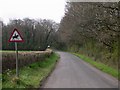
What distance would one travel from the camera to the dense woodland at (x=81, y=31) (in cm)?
2869

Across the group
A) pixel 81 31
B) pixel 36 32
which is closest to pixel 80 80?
pixel 81 31

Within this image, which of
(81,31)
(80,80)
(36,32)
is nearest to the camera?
(80,80)

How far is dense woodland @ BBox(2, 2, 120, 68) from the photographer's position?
28.7 metres

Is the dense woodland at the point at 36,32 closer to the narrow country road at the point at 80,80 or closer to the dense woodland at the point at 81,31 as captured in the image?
the dense woodland at the point at 81,31

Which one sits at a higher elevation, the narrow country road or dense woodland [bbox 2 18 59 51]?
the narrow country road

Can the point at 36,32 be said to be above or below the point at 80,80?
below

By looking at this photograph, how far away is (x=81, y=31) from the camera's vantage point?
1897 inches

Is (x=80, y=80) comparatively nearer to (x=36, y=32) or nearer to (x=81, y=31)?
(x=81, y=31)

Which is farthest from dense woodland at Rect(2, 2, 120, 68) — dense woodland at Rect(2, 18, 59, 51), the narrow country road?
the narrow country road

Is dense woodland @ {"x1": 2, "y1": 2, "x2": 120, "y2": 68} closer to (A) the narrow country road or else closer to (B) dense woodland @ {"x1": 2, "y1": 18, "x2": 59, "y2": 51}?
(B) dense woodland @ {"x1": 2, "y1": 18, "x2": 59, "y2": 51}

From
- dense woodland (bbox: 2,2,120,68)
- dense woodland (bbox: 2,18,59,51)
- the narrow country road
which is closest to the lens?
the narrow country road

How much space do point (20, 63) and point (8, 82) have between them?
27.7 feet

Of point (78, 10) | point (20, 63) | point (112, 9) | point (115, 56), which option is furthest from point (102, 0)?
point (78, 10)

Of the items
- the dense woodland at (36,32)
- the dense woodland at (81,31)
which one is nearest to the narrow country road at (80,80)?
the dense woodland at (81,31)
